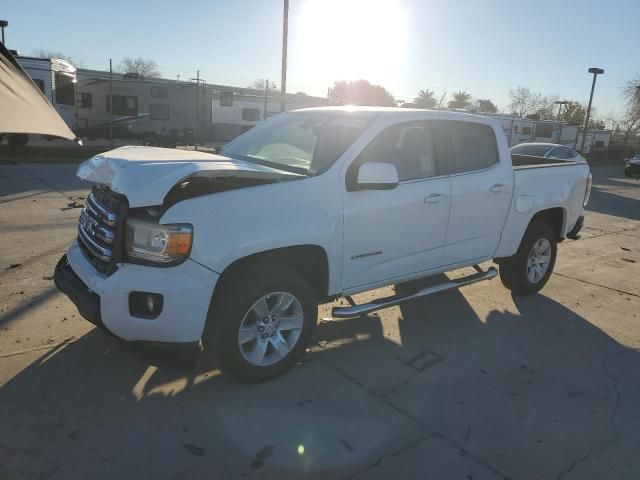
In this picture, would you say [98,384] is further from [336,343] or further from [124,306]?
[336,343]

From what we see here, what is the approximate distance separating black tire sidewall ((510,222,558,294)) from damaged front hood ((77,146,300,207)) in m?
3.05

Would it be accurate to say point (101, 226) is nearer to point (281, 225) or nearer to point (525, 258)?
point (281, 225)

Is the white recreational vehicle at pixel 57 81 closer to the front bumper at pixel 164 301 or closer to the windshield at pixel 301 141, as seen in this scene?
the windshield at pixel 301 141

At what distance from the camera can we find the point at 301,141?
4352 millimetres

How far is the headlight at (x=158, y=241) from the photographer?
10.0 ft

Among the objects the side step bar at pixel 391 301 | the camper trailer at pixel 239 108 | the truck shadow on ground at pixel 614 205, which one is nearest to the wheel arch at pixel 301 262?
the side step bar at pixel 391 301

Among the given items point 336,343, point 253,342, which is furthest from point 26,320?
point 336,343

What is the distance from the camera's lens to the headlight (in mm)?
3049

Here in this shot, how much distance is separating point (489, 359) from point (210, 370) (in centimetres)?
222

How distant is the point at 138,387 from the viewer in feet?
11.4

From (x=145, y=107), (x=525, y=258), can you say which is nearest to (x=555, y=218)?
(x=525, y=258)

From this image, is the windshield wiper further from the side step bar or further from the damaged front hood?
the side step bar

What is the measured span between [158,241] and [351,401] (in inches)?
64.2

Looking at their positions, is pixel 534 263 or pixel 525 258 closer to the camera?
pixel 525 258
